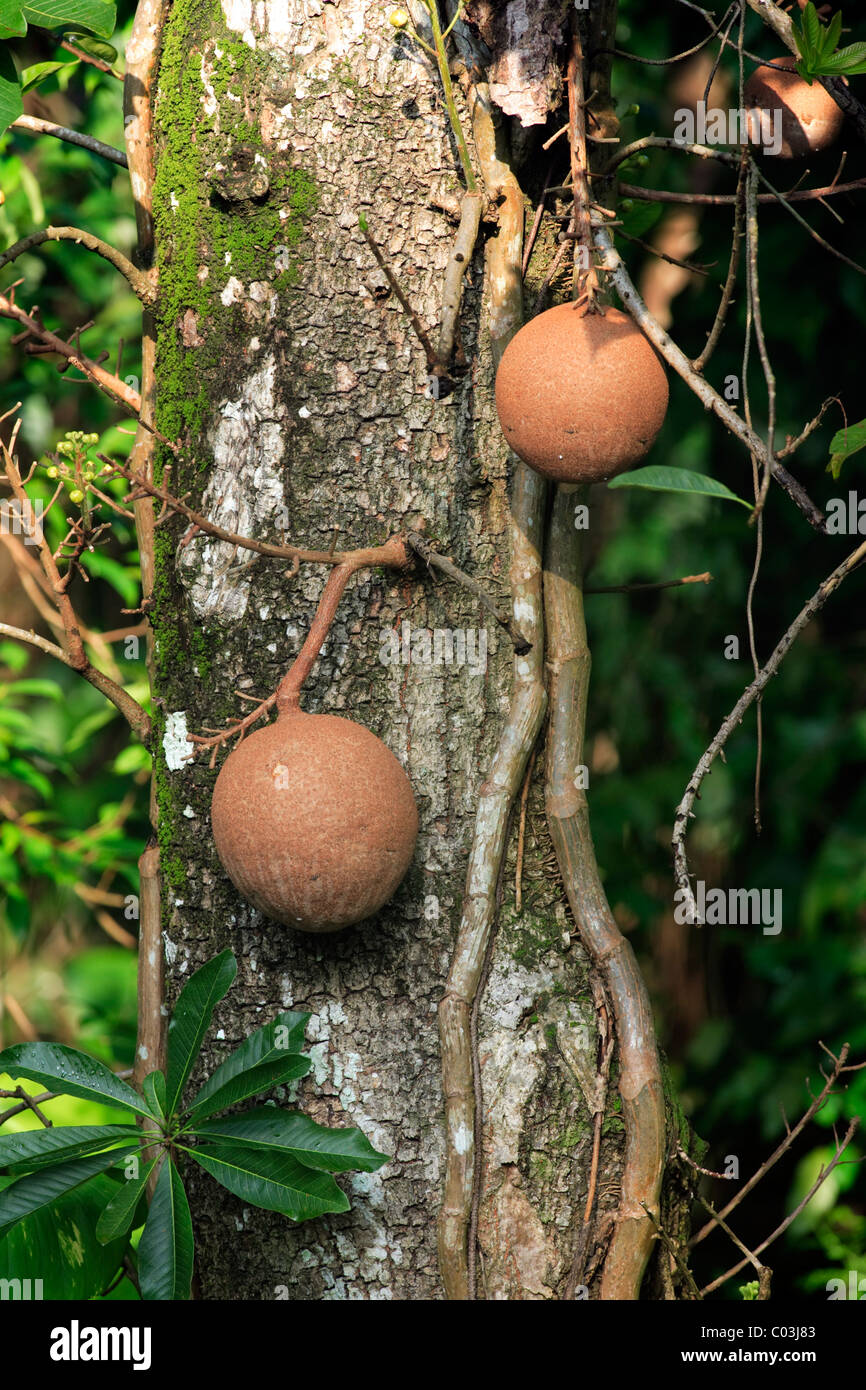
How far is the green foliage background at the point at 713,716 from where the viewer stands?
262 centimetres

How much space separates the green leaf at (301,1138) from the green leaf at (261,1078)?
0.02 meters

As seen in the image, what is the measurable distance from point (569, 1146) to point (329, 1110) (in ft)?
0.88

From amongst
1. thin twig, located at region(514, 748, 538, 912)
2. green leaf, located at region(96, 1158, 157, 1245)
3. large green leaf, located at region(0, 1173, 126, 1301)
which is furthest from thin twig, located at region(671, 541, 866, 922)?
large green leaf, located at region(0, 1173, 126, 1301)

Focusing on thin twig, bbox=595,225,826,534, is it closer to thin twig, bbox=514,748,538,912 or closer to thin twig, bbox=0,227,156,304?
thin twig, bbox=514,748,538,912

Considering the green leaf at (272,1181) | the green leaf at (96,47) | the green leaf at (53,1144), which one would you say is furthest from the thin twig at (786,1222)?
the green leaf at (96,47)

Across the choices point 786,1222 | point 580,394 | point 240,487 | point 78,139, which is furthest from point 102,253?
point 786,1222

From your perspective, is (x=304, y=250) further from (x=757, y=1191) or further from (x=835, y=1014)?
(x=757, y=1191)

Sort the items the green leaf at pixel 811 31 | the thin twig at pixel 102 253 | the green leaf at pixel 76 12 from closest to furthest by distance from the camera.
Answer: the green leaf at pixel 811 31, the green leaf at pixel 76 12, the thin twig at pixel 102 253

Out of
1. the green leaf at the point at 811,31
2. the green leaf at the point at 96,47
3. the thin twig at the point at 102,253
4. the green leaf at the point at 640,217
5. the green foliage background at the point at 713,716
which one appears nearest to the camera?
the green leaf at the point at 811,31

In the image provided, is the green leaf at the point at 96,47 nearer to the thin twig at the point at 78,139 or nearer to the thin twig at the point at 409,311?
the thin twig at the point at 78,139

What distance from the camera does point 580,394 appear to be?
1.21 m

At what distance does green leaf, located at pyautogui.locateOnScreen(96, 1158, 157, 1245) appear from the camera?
4.11ft

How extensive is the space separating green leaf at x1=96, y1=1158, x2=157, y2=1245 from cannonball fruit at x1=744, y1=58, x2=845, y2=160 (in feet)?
4.68
